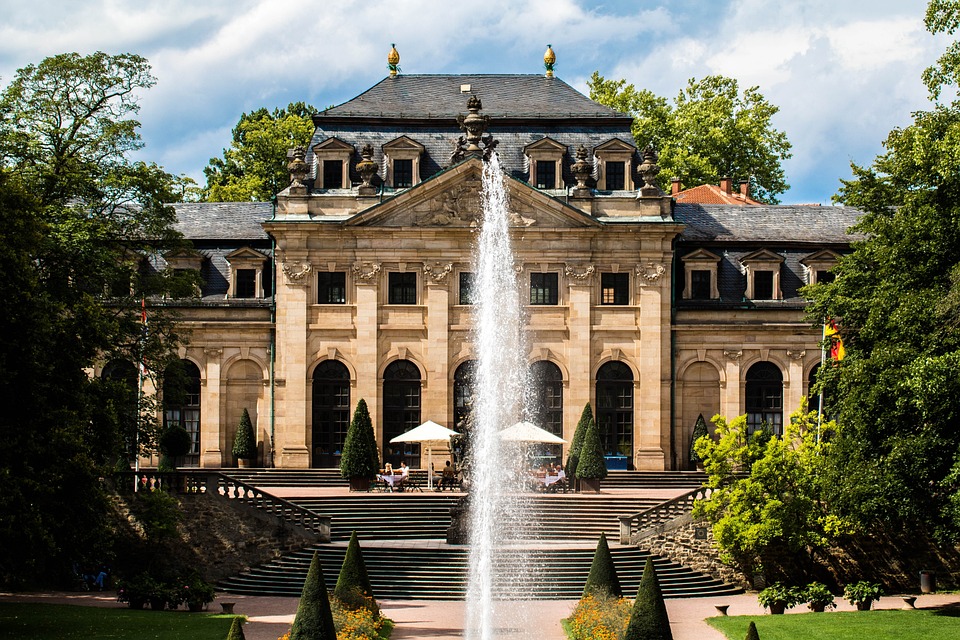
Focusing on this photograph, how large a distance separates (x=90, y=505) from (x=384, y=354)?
24.0m

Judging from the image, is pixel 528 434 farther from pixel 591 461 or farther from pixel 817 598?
pixel 817 598

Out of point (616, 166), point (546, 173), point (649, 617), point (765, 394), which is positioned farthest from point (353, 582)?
point (765, 394)

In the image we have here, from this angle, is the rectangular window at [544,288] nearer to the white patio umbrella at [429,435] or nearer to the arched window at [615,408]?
the arched window at [615,408]

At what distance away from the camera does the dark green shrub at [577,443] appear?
50688 mm

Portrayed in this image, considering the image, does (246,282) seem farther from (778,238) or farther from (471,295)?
(778,238)

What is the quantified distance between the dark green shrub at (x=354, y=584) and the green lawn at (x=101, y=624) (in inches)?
110

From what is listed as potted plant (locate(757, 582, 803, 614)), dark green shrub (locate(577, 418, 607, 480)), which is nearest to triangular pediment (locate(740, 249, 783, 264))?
dark green shrub (locate(577, 418, 607, 480))

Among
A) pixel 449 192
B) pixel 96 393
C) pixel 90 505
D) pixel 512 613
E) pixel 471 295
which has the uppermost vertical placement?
pixel 449 192

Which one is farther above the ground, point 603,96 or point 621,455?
point 603,96

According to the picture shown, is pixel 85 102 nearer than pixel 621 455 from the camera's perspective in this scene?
Yes

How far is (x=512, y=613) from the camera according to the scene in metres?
34.0

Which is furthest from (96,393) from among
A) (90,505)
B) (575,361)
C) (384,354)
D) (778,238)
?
(778,238)

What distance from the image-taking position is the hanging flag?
4778cm

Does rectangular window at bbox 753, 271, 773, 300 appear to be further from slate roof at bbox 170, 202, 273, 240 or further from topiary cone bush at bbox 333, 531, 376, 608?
topiary cone bush at bbox 333, 531, 376, 608
